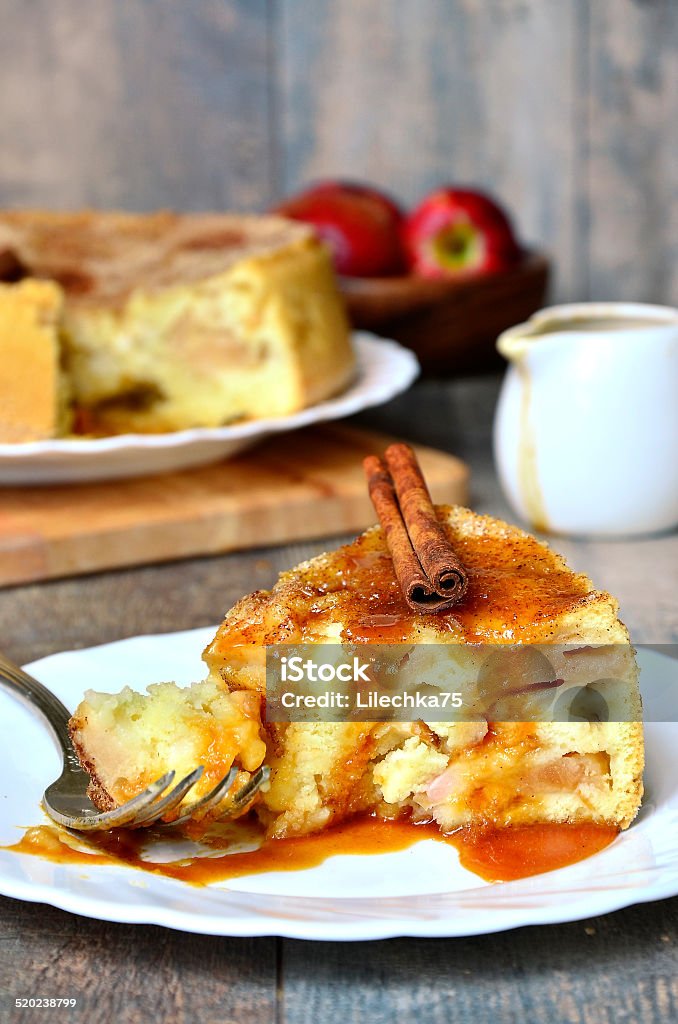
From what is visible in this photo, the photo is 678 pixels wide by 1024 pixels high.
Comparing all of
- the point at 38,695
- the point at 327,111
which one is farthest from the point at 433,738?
the point at 327,111

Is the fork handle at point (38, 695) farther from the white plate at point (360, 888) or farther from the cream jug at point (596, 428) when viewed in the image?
the cream jug at point (596, 428)

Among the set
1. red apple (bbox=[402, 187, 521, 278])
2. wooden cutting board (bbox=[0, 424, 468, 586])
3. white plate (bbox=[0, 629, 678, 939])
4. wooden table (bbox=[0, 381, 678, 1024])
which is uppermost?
red apple (bbox=[402, 187, 521, 278])

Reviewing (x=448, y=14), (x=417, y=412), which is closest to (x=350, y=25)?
(x=448, y=14)

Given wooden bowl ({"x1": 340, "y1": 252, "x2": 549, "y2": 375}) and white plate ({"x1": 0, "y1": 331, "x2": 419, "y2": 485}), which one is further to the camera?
wooden bowl ({"x1": 340, "y1": 252, "x2": 549, "y2": 375})

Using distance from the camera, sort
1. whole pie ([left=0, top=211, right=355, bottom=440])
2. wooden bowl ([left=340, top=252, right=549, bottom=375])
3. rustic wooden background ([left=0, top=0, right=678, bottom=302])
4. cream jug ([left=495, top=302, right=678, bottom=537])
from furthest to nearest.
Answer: rustic wooden background ([left=0, top=0, right=678, bottom=302]) → wooden bowl ([left=340, top=252, right=549, bottom=375]) → whole pie ([left=0, top=211, right=355, bottom=440]) → cream jug ([left=495, top=302, right=678, bottom=537])

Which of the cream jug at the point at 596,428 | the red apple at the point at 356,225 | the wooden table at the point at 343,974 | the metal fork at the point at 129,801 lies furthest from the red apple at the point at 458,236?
the wooden table at the point at 343,974

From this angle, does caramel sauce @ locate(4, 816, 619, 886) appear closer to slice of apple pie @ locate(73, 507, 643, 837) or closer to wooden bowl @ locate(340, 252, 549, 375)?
slice of apple pie @ locate(73, 507, 643, 837)

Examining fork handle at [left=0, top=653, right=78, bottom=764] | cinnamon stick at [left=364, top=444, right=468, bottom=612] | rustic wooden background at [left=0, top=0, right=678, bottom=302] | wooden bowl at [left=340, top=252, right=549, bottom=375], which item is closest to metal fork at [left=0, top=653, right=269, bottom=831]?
fork handle at [left=0, top=653, right=78, bottom=764]

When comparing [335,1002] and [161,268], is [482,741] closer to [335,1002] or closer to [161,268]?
[335,1002]
